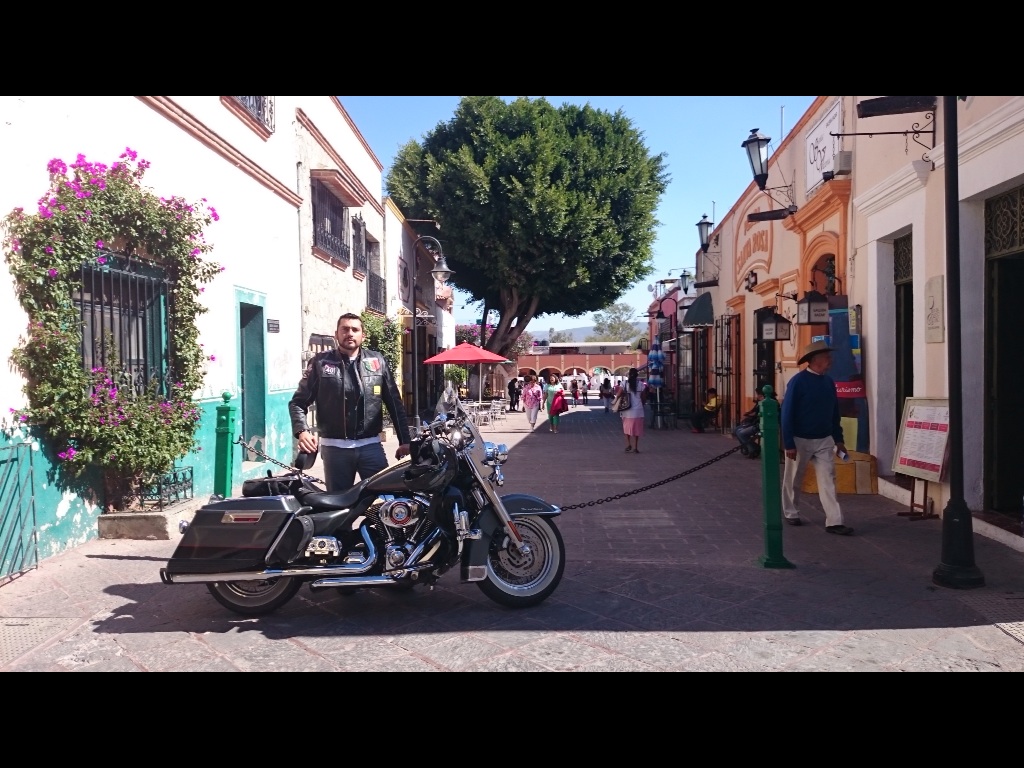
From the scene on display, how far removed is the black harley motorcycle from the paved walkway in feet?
0.73

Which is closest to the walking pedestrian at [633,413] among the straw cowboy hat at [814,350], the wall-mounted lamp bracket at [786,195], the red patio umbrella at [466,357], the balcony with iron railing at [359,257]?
the wall-mounted lamp bracket at [786,195]

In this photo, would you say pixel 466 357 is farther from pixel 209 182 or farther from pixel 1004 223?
pixel 1004 223

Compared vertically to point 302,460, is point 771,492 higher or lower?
lower

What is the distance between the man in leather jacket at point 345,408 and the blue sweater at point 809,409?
11.9 ft

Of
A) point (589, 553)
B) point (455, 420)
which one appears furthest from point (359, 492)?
point (589, 553)

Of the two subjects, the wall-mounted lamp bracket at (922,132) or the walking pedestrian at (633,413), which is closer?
the wall-mounted lamp bracket at (922,132)

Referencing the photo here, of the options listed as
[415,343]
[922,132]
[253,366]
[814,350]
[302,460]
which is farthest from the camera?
[415,343]

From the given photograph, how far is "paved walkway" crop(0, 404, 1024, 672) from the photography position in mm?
4277

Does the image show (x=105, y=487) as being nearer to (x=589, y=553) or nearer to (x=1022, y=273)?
(x=589, y=553)

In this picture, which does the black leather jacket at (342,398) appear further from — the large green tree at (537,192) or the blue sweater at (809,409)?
the large green tree at (537,192)

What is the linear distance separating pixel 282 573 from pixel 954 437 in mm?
4242

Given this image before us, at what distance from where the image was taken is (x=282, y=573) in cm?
485

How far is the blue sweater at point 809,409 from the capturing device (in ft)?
24.8

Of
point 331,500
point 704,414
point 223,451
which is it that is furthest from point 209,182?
point 704,414
